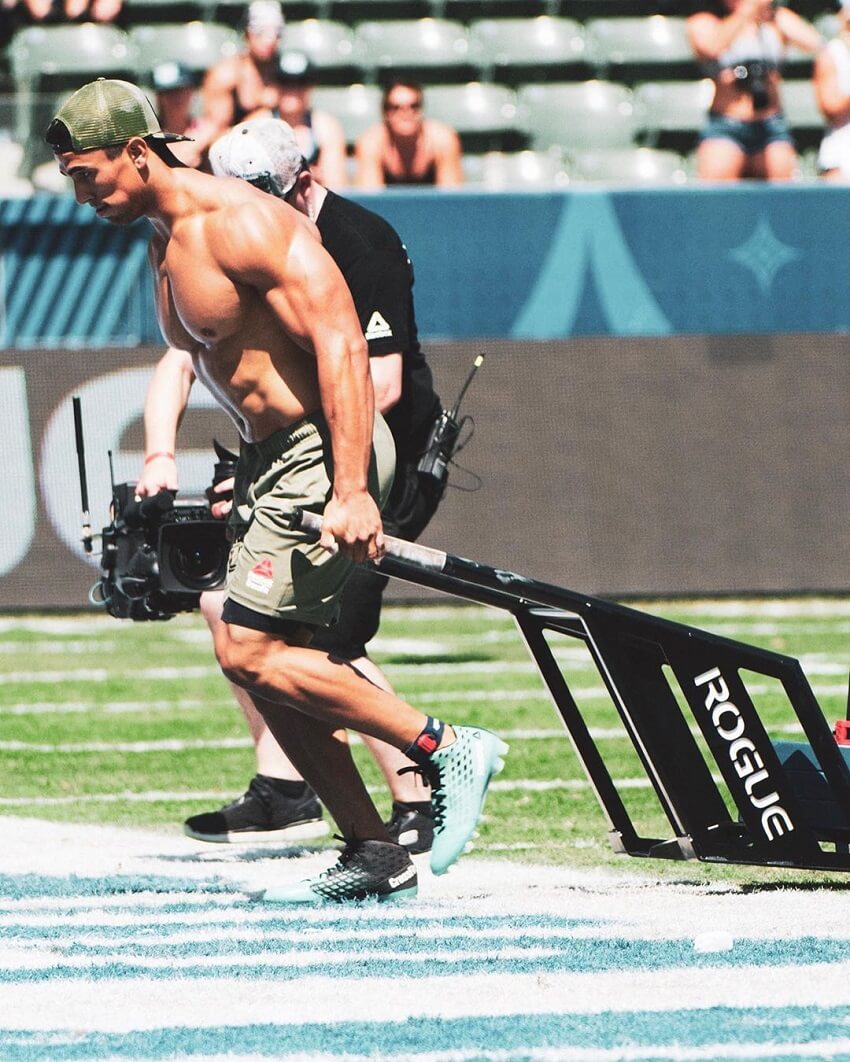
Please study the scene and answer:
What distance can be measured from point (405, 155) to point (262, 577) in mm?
8312

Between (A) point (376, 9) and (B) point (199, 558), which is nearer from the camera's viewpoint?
(B) point (199, 558)

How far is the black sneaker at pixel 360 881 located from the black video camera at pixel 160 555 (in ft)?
3.22

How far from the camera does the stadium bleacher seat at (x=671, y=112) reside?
51.5ft

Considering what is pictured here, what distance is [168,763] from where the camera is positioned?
312 inches

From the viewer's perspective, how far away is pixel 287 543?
5.27m

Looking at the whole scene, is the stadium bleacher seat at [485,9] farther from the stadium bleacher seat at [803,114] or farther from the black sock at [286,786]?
the black sock at [286,786]

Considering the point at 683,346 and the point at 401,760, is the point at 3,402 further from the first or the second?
the point at 401,760

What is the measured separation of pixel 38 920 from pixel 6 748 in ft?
10.2

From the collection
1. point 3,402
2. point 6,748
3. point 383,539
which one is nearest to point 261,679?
point 383,539

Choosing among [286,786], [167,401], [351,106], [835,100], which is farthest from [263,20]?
[286,786]

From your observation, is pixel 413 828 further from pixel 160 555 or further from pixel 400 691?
pixel 400 691

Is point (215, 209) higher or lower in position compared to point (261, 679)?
higher

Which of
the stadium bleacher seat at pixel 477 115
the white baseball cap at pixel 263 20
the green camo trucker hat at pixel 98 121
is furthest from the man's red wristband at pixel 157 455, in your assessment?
the stadium bleacher seat at pixel 477 115

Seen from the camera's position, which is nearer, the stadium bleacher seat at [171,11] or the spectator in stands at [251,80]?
the spectator in stands at [251,80]
